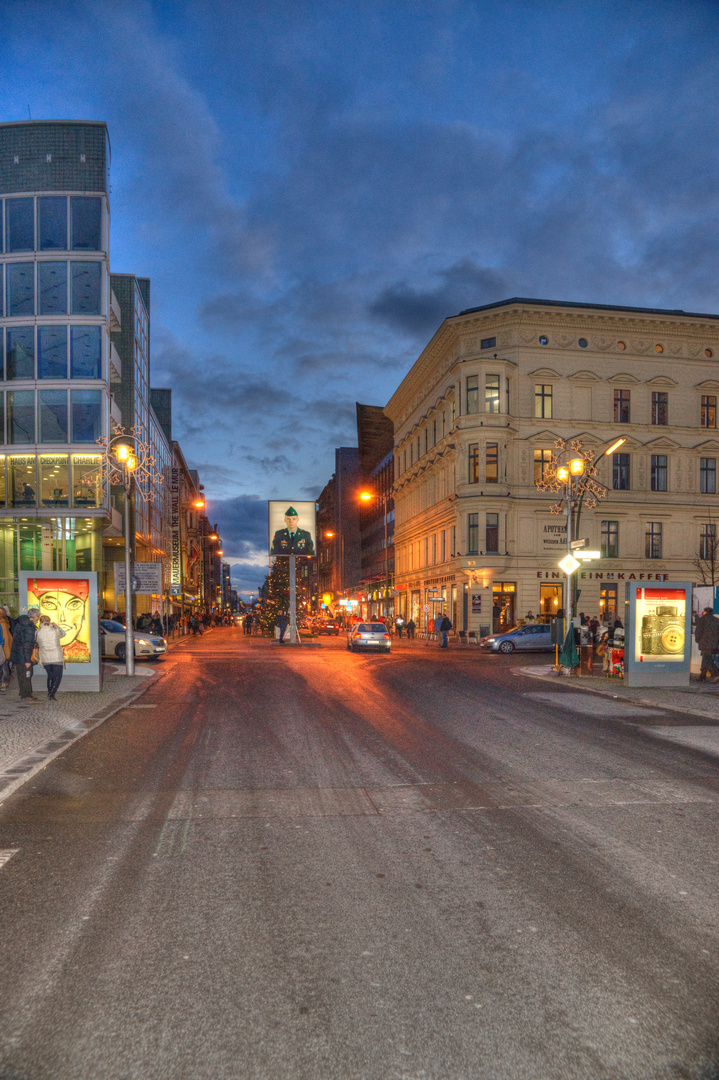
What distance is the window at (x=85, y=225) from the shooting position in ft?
121

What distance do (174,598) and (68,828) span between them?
7319 cm

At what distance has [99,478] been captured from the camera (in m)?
33.9

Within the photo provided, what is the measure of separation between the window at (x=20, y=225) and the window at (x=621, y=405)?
1397 inches

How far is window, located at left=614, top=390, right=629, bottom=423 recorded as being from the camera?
5094 centimetres

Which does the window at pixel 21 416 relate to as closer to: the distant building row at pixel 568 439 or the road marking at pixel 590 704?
the distant building row at pixel 568 439

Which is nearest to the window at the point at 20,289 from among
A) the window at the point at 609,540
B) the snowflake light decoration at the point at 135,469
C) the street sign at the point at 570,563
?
the snowflake light decoration at the point at 135,469

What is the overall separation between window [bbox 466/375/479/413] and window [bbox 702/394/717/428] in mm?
15934

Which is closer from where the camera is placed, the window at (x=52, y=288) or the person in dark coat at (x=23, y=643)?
the person in dark coat at (x=23, y=643)

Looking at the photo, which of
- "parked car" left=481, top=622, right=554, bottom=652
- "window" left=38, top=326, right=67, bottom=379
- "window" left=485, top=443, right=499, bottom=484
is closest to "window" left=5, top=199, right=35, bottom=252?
"window" left=38, top=326, right=67, bottom=379

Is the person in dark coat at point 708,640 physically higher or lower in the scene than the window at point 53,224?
lower

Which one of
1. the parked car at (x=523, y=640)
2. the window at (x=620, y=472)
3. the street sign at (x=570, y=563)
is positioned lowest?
the parked car at (x=523, y=640)

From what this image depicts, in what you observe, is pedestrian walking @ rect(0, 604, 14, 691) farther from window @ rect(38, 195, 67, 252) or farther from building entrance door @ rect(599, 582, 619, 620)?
building entrance door @ rect(599, 582, 619, 620)

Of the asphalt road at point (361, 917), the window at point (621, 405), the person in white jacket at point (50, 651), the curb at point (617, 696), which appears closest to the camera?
the asphalt road at point (361, 917)

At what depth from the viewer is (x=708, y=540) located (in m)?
52.2
